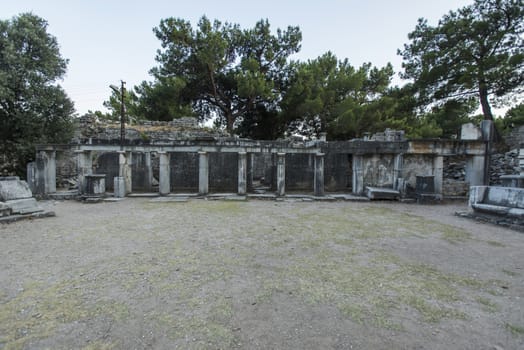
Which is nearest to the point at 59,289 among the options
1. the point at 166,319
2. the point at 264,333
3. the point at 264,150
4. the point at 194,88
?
the point at 166,319

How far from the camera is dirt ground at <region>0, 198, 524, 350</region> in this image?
232 cm

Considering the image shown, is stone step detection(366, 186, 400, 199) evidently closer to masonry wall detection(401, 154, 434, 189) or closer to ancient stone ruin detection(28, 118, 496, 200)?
ancient stone ruin detection(28, 118, 496, 200)

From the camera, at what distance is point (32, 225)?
6555 mm

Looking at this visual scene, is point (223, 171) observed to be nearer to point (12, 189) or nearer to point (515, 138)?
point (12, 189)

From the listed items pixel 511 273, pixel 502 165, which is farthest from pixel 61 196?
pixel 502 165

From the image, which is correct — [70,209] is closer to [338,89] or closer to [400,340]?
[400,340]

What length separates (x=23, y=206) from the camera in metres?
7.31

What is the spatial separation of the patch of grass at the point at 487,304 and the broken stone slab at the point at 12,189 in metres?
11.1

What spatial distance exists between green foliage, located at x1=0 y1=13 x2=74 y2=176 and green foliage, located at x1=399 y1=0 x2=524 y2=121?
22401 mm

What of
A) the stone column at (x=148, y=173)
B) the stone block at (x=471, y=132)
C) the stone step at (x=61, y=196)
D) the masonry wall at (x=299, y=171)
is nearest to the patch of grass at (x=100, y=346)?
the stone step at (x=61, y=196)

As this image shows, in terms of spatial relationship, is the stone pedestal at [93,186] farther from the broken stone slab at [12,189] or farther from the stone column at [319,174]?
the stone column at [319,174]

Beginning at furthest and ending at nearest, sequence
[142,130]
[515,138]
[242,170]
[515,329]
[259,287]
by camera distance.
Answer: [142,130]
[515,138]
[242,170]
[259,287]
[515,329]

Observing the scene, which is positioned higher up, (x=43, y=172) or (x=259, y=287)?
Answer: (x=43, y=172)

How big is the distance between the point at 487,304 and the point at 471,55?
1695 centimetres
